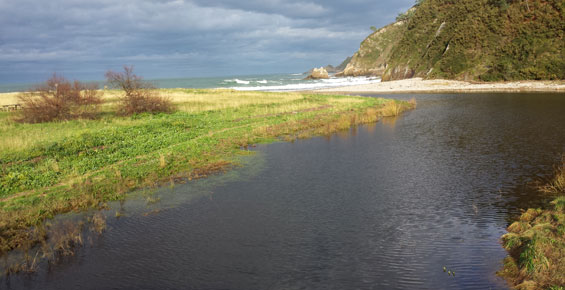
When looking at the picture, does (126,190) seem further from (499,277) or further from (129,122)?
(129,122)

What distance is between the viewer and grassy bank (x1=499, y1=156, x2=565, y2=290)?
7.88 metres

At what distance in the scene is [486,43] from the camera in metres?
74.6

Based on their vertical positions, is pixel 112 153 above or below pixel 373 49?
below

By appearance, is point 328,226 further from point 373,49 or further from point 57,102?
point 373,49

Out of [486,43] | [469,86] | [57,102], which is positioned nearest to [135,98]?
[57,102]

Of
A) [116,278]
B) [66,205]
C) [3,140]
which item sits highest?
[3,140]

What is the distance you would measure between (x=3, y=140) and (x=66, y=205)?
49.7 feet

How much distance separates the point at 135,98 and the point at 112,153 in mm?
19683

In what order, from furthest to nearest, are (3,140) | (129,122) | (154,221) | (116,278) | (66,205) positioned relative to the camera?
1. (129,122)
2. (3,140)
3. (66,205)
4. (154,221)
5. (116,278)

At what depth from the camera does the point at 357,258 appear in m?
9.91

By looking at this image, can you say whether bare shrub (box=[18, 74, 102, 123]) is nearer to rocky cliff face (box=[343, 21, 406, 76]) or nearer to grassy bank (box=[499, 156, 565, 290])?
grassy bank (box=[499, 156, 565, 290])

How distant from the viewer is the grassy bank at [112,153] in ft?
45.1

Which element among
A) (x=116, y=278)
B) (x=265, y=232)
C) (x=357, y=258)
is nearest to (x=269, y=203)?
(x=265, y=232)

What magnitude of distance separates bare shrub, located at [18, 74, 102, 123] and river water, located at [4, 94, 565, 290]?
25.4 metres
